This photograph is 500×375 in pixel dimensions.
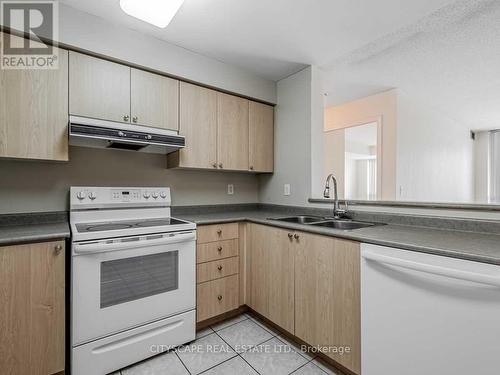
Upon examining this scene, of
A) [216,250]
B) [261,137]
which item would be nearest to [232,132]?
[261,137]

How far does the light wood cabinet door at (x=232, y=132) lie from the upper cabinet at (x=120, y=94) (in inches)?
17.2

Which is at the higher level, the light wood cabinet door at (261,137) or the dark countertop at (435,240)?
the light wood cabinet door at (261,137)

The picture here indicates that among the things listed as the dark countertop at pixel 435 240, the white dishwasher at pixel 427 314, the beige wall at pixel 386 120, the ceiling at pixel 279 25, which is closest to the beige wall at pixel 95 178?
the ceiling at pixel 279 25

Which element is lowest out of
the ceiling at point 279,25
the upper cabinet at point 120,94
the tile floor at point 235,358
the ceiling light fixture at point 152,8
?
the tile floor at point 235,358

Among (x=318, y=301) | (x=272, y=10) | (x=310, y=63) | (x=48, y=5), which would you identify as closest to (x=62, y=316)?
(x=318, y=301)

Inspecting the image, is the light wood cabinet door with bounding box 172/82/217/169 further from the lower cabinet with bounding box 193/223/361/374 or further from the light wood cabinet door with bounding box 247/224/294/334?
the light wood cabinet door with bounding box 247/224/294/334

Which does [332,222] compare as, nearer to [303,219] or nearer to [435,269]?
[303,219]

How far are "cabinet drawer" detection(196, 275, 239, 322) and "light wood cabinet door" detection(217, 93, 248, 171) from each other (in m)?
1.03

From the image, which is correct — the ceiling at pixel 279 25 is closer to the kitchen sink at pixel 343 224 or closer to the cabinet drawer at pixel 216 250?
the kitchen sink at pixel 343 224

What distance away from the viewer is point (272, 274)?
6.29 ft

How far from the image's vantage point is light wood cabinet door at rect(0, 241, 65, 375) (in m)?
1.23

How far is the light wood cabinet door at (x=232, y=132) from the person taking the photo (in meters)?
2.35

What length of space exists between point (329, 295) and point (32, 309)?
5.35 feet

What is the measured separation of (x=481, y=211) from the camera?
1431 mm
